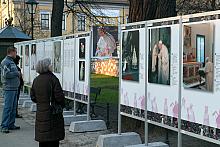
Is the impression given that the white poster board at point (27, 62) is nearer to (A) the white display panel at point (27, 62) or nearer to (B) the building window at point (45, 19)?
(A) the white display panel at point (27, 62)

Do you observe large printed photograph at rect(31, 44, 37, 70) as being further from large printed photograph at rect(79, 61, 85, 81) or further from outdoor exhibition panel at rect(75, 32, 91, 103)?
large printed photograph at rect(79, 61, 85, 81)

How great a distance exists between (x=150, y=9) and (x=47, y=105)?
4.72 m

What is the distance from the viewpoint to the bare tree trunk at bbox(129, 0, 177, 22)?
10.5 m

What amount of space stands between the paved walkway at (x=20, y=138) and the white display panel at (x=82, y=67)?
1589mm

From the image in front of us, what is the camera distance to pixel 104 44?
432 inches

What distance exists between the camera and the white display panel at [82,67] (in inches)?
415

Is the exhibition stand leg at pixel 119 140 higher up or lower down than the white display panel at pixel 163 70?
lower down

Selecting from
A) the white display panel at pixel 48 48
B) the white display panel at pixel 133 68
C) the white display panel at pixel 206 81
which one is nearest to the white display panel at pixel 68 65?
the white display panel at pixel 48 48

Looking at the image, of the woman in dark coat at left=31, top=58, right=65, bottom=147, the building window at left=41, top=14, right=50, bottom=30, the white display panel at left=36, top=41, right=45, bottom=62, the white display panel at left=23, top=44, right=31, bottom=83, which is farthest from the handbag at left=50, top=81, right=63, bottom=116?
the building window at left=41, top=14, right=50, bottom=30

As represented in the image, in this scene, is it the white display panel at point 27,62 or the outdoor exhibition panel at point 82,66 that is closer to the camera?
the outdoor exhibition panel at point 82,66

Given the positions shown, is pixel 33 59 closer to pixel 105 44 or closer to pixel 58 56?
pixel 58 56

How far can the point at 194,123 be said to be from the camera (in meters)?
5.93

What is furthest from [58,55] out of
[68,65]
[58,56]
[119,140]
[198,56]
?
[198,56]

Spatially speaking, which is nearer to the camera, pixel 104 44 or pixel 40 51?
pixel 104 44
